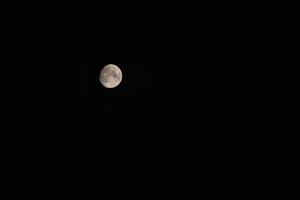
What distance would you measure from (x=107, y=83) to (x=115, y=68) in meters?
0.18

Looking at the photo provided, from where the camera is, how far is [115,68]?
1942 millimetres

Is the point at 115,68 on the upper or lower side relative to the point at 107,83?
upper

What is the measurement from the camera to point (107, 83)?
1877 mm
